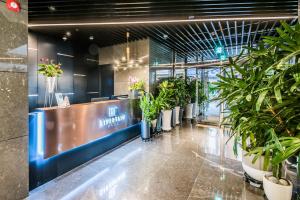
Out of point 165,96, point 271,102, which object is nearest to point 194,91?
point 165,96

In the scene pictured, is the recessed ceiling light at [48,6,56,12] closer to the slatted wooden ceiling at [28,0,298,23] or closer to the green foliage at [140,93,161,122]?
the slatted wooden ceiling at [28,0,298,23]

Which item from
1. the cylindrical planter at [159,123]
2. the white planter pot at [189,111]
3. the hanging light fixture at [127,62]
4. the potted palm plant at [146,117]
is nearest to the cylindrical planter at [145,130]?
the potted palm plant at [146,117]

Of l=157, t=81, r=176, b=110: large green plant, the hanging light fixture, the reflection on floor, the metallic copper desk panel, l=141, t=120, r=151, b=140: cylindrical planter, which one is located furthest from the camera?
the hanging light fixture

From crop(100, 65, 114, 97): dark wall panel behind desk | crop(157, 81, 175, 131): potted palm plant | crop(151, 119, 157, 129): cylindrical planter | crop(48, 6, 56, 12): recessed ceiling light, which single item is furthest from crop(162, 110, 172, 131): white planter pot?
crop(48, 6, 56, 12): recessed ceiling light

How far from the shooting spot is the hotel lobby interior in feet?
6.84

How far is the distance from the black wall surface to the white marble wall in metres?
0.37

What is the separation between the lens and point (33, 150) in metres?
2.75

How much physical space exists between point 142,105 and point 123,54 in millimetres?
2772

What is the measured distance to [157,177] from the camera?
314cm

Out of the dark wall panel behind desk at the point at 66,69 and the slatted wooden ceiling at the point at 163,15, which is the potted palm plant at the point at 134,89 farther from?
the dark wall panel behind desk at the point at 66,69

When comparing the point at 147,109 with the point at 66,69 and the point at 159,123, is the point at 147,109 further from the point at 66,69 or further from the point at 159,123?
the point at 66,69

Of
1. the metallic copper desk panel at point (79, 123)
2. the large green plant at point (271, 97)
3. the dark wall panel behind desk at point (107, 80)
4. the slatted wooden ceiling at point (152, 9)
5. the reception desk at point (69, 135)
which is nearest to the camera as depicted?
the large green plant at point (271, 97)

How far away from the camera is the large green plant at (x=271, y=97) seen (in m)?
1.59

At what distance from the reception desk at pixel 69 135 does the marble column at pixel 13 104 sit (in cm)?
25
